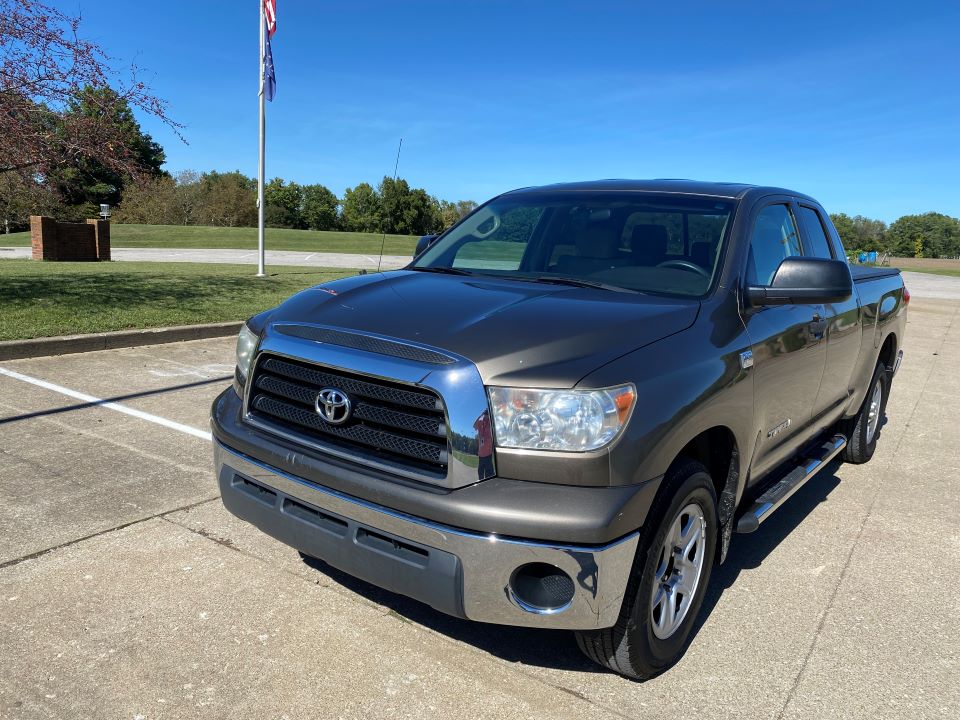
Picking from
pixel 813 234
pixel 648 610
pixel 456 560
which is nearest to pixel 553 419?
pixel 456 560

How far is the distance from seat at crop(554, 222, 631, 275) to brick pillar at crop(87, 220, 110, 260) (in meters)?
21.1

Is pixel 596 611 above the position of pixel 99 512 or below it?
above

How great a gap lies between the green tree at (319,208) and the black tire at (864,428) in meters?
87.0

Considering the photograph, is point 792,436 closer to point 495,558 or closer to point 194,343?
point 495,558

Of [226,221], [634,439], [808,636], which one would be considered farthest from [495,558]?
[226,221]

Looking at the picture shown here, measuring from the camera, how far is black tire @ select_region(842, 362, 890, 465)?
5.48 m

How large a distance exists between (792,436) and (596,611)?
196 centimetres

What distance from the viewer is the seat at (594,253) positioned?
3.72 metres

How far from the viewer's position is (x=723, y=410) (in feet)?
9.71

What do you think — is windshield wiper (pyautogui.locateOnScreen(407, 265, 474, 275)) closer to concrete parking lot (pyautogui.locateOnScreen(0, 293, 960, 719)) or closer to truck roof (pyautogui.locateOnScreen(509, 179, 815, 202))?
truck roof (pyautogui.locateOnScreen(509, 179, 815, 202))

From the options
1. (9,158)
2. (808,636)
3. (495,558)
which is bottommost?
(808,636)

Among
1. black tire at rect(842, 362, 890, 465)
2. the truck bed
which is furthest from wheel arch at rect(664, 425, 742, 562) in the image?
black tire at rect(842, 362, 890, 465)

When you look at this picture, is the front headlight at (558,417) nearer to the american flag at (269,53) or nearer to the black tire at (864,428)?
the black tire at (864,428)

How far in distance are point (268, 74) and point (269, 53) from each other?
506 millimetres
